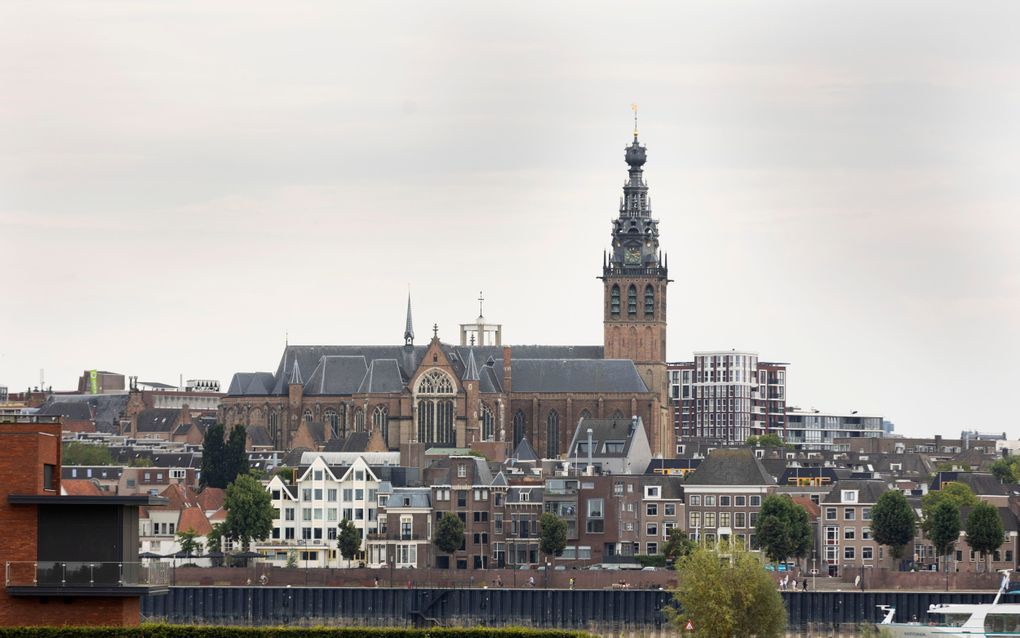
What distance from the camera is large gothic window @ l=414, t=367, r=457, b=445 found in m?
189

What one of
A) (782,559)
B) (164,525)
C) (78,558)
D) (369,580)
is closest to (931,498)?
(782,559)

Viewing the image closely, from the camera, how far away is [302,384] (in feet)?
646

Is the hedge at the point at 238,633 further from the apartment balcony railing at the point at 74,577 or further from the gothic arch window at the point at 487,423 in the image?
the gothic arch window at the point at 487,423

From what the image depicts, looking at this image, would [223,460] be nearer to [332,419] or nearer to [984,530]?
[332,419]

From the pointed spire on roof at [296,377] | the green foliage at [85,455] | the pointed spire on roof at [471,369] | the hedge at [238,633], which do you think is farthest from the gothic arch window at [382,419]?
the hedge at [238,633]

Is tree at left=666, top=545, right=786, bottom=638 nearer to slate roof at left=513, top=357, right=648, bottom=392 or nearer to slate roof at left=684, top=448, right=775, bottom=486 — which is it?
slate roof at left=684, top=448, right=775, bottom=486

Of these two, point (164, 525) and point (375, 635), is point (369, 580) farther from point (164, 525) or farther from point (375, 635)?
point (375, 635)

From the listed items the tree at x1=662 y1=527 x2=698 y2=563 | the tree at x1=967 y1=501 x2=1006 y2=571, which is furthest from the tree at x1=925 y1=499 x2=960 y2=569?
the tree at x1=662 y1=527 x2=698 y2=563

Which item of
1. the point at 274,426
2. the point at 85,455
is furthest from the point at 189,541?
the point at 274,426

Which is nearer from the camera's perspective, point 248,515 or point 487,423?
point 248,515

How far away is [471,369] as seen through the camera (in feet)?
627

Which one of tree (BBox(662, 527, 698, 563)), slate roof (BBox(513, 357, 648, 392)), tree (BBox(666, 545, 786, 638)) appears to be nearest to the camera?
tree (BBox(666, 545, 786, 638))

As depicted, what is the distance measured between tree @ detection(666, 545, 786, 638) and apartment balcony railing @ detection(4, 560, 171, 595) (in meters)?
48.5

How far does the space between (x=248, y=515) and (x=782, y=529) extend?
3189cm
